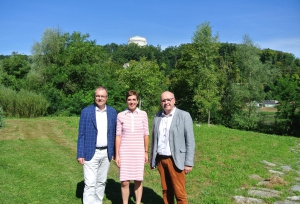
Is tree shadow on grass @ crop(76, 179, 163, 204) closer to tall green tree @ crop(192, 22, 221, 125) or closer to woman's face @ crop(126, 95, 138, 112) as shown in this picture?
woman's face @ crop(126, 95, 138, 112)

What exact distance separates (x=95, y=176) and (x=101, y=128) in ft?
2.61

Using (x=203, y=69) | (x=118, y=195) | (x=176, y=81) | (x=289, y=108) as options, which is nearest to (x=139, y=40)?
(x=176, y=81)

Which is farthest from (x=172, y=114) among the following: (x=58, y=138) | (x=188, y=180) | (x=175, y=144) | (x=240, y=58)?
(x=240, y=58)

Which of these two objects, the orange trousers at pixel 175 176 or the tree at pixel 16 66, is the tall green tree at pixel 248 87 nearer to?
the tree at pixel 16 66

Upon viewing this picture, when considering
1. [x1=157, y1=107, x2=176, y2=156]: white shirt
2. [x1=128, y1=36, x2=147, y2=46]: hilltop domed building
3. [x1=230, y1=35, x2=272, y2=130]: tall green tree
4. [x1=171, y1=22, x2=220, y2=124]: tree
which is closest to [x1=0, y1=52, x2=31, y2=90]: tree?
[x1=171, y1=22, x2=220, y2=124]: tree

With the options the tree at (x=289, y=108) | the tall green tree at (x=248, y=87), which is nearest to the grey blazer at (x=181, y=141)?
the tree at (x=289, y=108)

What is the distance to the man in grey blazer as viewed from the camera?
3701 millimetres

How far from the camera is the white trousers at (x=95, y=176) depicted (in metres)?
4.01

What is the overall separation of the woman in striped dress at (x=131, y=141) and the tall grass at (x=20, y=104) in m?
14.5

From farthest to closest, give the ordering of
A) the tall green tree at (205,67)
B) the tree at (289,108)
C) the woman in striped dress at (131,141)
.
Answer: the tall green tree at (205,67), the tree at (289,108), the woman in striped dress at (131,141)

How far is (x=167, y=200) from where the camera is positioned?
4.03 meters

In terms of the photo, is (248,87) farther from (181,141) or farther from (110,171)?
(181,141)

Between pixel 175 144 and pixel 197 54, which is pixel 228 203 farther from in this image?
pixel 197 54

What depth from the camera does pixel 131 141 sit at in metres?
3.84
